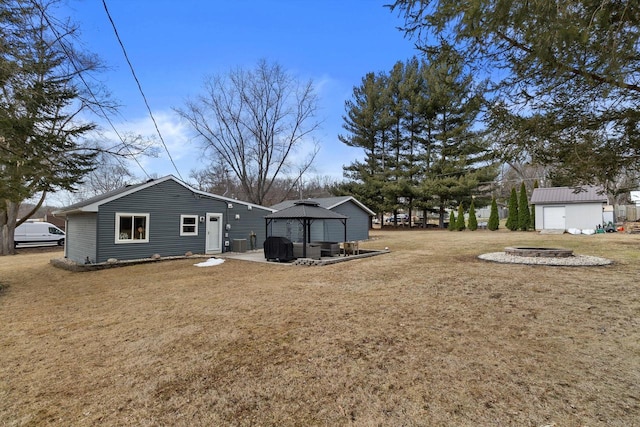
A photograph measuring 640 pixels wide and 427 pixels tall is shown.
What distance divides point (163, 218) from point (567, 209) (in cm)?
2450

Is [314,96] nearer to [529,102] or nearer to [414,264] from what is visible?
[414,264]

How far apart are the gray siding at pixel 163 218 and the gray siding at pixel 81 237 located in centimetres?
47

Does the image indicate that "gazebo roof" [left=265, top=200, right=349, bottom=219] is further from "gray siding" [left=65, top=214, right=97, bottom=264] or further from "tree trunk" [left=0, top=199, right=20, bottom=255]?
"tree trunk" [left=0, top=199, right=20, bottom=255]

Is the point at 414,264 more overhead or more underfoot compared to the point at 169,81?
more underfoot

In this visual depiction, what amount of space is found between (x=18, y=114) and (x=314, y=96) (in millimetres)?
23054

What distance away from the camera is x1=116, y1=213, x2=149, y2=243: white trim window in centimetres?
1198

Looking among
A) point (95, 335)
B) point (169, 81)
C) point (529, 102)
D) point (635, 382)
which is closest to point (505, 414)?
point (635, 382)

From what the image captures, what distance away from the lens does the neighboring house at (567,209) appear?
21484mm

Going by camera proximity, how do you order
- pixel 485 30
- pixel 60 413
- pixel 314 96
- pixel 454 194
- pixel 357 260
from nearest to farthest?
pixel 60 413 < pixel 485 30 < pixel 357 260 < pixel 314 96 < pixel 454 194

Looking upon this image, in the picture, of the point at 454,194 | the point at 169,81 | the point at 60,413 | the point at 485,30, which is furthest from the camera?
the point at 454,194

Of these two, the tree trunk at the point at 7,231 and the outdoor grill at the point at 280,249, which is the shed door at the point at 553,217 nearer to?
the outdoor grill at the point at 280,249

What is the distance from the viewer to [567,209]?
73.4 feet

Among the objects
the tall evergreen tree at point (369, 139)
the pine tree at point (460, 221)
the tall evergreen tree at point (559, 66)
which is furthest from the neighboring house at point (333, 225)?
the tall evergreen tree at point (559, 66)

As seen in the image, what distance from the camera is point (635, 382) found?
113 inches
